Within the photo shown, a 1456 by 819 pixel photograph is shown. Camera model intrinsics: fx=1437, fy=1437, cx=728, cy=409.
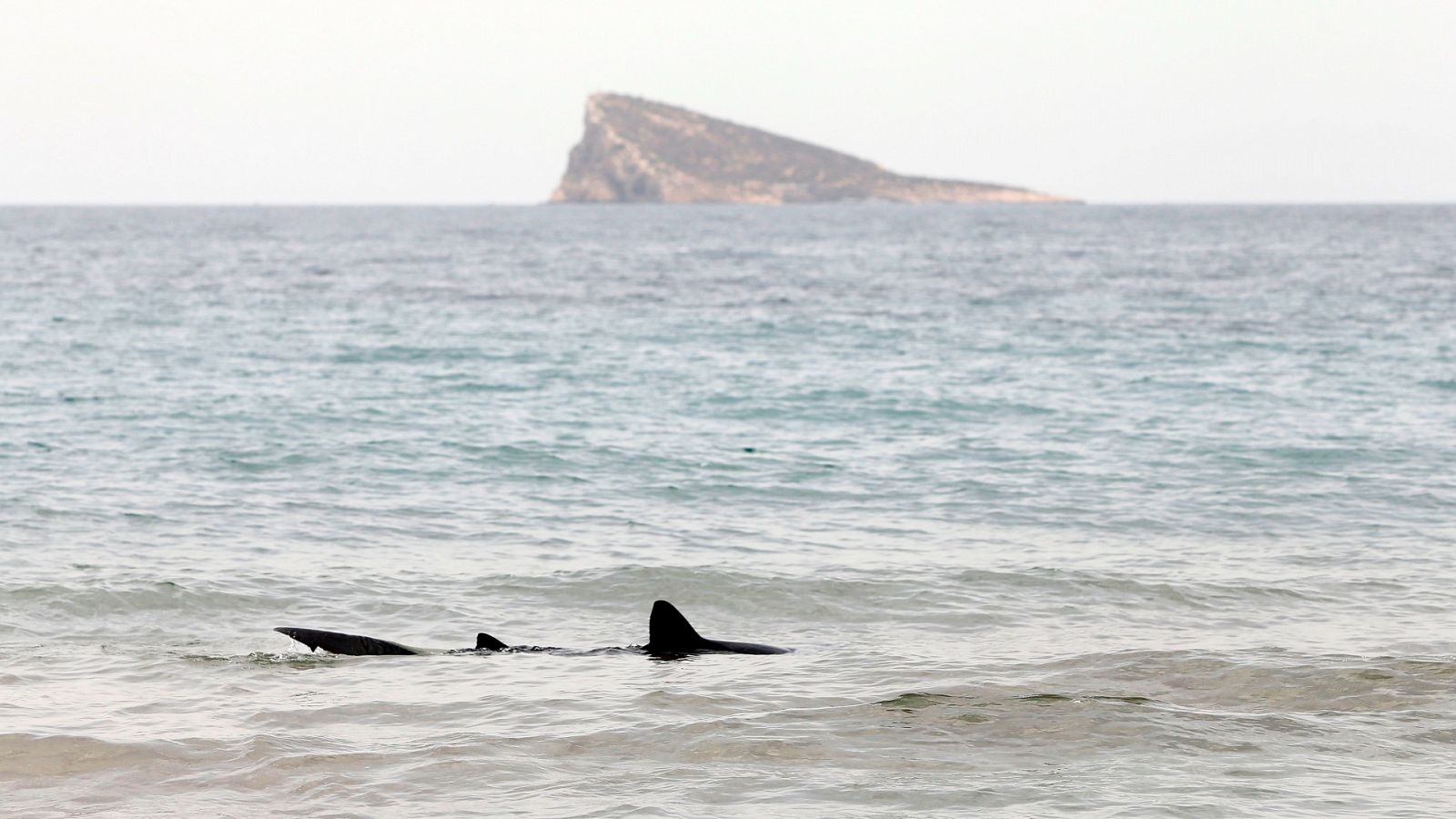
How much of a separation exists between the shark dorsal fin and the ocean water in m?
0.25

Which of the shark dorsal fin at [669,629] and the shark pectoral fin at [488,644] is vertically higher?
the shark dorsal fin at [669,629]

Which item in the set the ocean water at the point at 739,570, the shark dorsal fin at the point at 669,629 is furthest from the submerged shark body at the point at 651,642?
the ocean water at the point at 739,570

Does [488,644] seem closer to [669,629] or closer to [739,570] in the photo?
[669,629]

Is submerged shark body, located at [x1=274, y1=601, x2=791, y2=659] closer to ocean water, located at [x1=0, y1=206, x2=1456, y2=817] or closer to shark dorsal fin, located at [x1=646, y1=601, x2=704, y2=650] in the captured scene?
shark dorsal fin, located at [x1=646, y1=601, x2=704, y2=650]

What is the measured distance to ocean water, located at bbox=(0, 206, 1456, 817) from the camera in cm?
899

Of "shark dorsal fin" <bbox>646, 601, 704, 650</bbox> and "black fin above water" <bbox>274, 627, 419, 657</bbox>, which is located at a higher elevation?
"shark dorsal fin" <bbox>646, 601, 704, 650</bbox>

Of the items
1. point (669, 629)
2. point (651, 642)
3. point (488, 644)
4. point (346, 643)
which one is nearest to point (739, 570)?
point (651, 642)

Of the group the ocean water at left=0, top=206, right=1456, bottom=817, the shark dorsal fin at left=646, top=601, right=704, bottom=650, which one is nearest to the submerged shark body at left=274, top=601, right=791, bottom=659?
the shark dorsal fin at left=646, top=601, right=704, bottom=650

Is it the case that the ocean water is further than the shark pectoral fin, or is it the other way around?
the shark pectoral fin

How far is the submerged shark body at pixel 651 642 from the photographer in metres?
11.3

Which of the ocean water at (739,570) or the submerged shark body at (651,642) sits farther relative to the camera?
the submerged shark body at (651,642)

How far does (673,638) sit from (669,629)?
0.32 ft

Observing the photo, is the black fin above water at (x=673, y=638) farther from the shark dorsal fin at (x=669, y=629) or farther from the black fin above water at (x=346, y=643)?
the black fin above water at (x=346, y=643)

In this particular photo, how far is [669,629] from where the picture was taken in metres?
11.3
